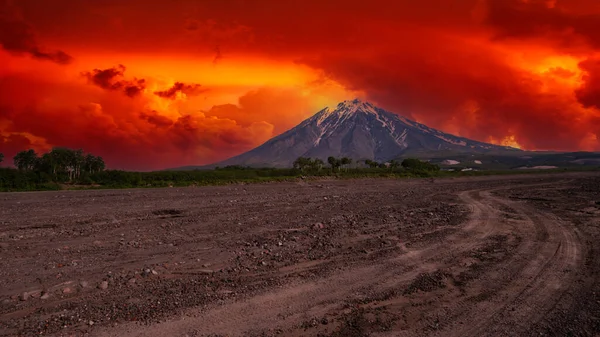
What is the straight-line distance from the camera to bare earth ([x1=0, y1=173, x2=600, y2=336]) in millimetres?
7945

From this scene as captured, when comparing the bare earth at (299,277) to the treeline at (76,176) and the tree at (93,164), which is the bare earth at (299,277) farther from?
the tree at (93,164)

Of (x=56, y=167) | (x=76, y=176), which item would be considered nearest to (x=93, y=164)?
(x=56, y=167)

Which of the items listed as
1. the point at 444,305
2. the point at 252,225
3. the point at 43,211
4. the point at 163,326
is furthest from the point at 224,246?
the point at 43,211

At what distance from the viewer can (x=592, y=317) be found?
8.34 metres

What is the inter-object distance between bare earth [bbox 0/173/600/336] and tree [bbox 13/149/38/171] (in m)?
51.3

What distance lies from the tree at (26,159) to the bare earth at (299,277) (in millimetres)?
51302

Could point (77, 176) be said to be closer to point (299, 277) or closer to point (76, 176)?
point (76, 176)

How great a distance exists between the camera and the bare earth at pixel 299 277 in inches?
313

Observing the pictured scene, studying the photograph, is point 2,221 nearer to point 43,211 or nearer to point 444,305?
point 43,211

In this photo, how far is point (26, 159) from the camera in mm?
62531

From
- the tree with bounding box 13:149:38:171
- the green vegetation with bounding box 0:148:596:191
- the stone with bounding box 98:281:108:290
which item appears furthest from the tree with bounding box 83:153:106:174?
the stone with bounding box 98:281:108:290

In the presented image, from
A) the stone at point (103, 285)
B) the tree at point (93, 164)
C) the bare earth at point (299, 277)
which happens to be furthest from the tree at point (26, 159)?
the stone at point (103, 285)

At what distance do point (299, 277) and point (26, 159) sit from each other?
71.2m

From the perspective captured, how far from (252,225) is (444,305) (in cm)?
1196
